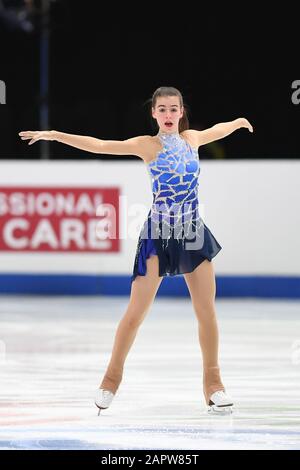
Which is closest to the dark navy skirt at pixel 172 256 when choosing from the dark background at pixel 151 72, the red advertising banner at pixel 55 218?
the red advertising banner at pixel 55 218

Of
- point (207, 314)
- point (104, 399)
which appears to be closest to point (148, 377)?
point (104, 399)

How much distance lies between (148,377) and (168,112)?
1660 mm

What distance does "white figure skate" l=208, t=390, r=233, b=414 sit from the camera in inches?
190

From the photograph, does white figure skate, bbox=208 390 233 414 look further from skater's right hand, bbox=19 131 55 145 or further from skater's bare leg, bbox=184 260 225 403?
skater's right hand, bbox=19 131 55 145

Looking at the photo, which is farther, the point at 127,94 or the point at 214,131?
the point at 127,94

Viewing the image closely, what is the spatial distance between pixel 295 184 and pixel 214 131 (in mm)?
4936

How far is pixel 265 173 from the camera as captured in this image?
32.4 feet

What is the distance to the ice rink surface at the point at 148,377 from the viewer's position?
14.3 feet

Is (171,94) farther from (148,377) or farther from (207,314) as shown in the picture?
(148,377)

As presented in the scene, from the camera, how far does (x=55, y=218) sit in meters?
10.1

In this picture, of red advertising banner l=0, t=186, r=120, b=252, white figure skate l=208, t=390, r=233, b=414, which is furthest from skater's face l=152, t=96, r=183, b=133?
red advertising banner l=0, t=186, r=120, b=252

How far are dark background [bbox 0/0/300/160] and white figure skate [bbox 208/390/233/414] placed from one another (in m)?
7.38
